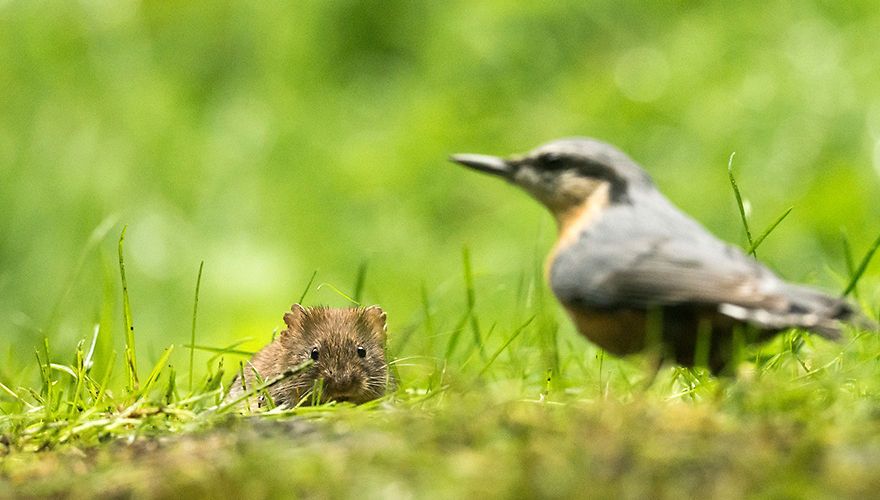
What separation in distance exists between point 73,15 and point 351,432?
9.01 metres

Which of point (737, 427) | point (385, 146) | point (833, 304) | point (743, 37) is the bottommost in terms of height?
point (737, 427)

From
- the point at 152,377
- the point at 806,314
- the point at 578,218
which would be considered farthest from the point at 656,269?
the point at 152,377

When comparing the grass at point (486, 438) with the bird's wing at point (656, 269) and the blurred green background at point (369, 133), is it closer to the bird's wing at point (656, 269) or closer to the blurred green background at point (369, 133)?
the bird's wing at point (656, 269)

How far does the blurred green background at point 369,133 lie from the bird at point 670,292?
4.05 m

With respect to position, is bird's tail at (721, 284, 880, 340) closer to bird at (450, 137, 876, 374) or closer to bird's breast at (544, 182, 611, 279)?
bird at (450, 137, 876, 374)

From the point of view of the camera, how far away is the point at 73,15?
1198 cm

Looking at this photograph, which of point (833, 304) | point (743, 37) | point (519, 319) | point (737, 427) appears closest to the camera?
point (737, 427)

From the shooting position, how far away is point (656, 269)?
4.28 metres

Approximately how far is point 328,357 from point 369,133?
6.46 meters

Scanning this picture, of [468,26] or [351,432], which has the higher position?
[468,26]

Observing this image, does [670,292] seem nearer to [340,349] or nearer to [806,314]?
[806,314]

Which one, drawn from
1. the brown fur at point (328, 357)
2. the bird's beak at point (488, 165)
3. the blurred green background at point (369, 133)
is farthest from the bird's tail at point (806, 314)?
the blurred green background at point (369, 133)

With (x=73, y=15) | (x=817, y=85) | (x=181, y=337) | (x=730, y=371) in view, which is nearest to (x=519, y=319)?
(x=730, y=371)

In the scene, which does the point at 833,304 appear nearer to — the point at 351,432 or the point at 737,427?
the point at 737,427
